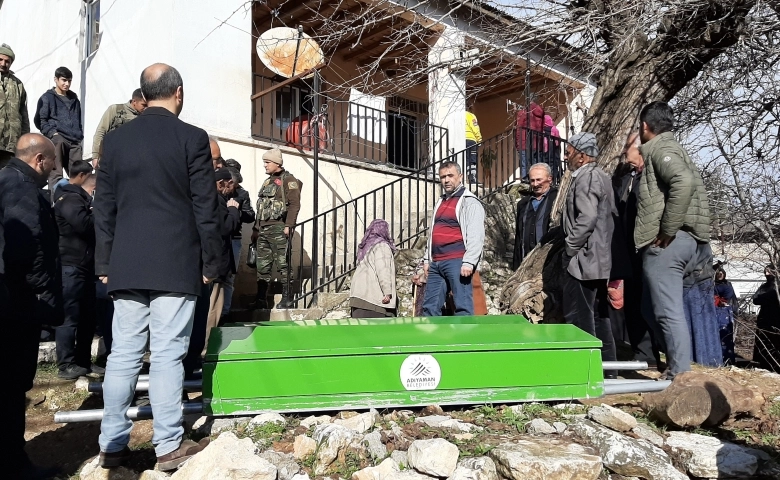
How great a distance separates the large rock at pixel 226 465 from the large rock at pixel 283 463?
6 centimetres

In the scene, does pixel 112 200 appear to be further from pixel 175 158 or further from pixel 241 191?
pixel 241 191

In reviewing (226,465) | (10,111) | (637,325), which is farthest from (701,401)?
(10,111)

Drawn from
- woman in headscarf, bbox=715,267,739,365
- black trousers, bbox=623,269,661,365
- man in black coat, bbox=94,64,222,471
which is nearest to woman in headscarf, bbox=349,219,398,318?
black trousers, bbox=623,269,661,365

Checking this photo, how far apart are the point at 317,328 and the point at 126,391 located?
1.16 m

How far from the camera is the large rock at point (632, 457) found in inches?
110

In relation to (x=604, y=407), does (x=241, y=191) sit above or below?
above

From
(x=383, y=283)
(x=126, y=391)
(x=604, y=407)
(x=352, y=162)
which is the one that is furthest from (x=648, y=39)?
(x=126, y=391)

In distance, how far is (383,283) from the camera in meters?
6.04

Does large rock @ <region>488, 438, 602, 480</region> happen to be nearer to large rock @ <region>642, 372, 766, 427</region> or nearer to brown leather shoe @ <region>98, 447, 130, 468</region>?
large rock @ <region>642, 372, 766, 427</region>

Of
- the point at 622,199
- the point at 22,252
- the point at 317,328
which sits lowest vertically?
the point at 317,328

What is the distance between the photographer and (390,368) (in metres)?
3.27

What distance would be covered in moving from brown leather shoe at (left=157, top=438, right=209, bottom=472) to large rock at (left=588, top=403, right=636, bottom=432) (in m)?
1.95

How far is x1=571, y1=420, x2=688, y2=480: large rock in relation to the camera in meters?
2.80

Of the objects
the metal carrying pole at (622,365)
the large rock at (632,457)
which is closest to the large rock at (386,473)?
the large rock at (632,457)
